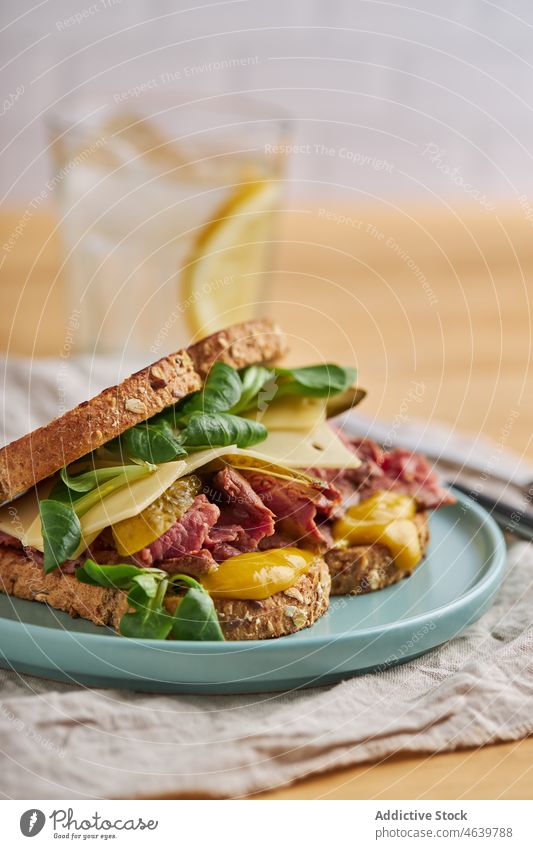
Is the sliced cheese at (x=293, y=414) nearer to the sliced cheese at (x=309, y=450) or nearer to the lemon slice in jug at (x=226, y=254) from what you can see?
the sliced cheese at (x=309, y=450)

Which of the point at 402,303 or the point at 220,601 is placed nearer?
the point at 220,601

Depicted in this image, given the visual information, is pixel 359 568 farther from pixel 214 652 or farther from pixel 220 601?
pixel 214 652

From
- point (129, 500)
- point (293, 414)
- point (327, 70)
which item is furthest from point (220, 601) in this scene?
point (327, 70)

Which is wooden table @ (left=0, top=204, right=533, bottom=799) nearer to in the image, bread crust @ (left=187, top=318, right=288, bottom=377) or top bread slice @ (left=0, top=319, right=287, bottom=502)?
bread crust @ (left=187, top=318, right=288, bottom=377)

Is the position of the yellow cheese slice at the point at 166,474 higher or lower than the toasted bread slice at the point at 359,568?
higher

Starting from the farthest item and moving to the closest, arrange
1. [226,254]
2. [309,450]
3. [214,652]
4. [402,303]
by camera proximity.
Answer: [402,303] → [226,254] → [309,450] → [214,652]

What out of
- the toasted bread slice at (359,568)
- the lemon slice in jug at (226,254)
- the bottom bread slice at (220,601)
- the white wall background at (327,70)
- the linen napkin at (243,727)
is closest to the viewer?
the linen napkin at (243,727)

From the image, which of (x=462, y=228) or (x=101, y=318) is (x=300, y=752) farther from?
(x=462, y=228)

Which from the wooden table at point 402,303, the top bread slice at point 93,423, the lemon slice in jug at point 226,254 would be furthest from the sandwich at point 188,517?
the wooden table at point 402,303
